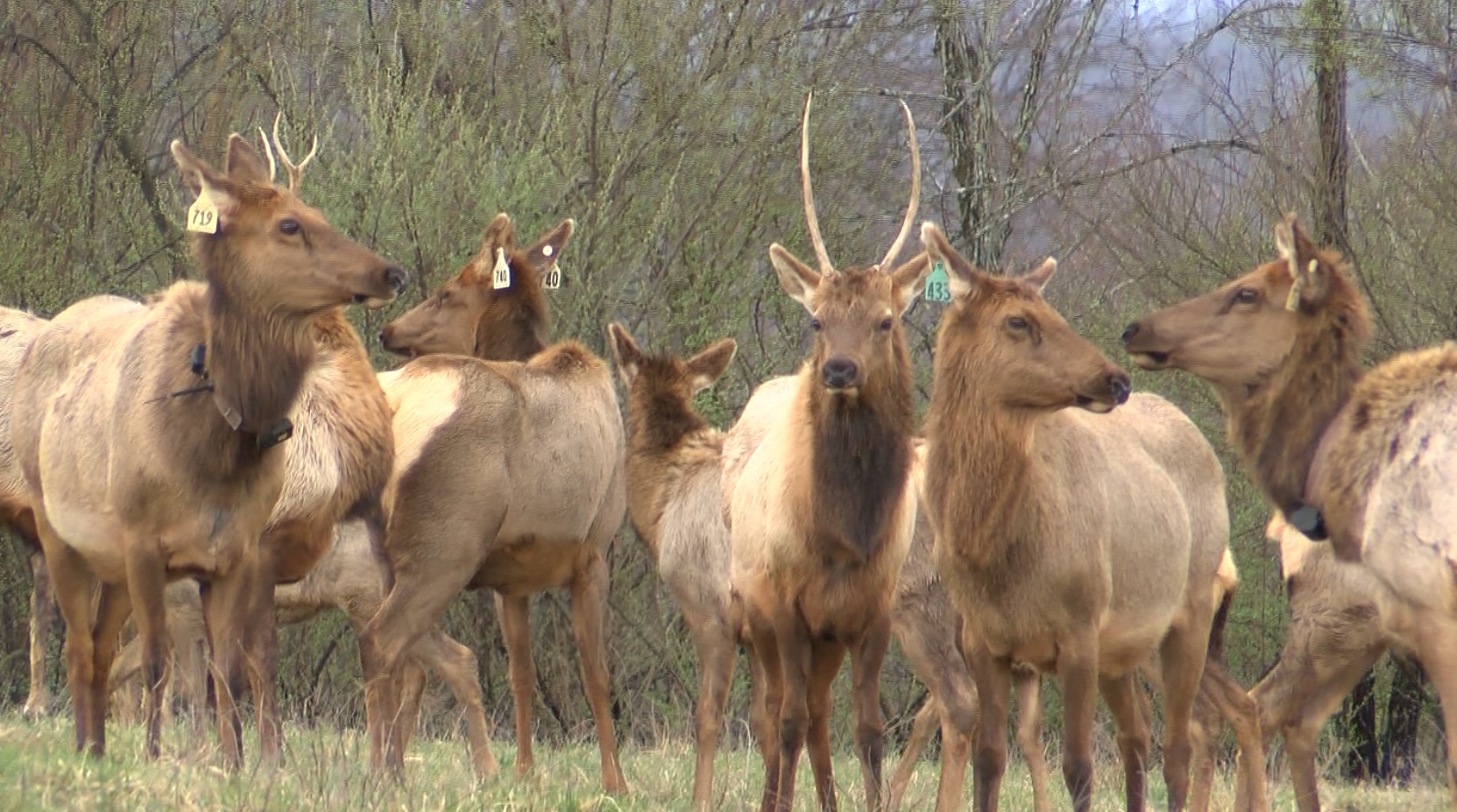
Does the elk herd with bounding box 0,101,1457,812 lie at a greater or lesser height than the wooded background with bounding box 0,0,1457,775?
lesser

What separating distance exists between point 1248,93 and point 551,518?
31.1 feet

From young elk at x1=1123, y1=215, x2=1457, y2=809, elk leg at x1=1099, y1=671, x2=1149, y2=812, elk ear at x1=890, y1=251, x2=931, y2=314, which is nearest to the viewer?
young elk at x1=1123, y1=215, x2=1457, y2=809

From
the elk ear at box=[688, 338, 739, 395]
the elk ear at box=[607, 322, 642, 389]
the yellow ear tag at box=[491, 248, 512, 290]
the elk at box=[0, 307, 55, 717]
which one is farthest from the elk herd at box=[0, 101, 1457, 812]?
the elk at box=[0, 307, 55, 717]

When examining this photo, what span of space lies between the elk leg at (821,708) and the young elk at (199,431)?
7.08 ft

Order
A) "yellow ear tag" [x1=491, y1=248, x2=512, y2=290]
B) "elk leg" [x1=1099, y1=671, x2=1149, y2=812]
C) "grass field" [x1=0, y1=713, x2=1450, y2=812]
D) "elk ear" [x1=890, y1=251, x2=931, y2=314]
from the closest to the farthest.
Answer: "grass field" [x1=0, y1=713, x2=1450, y2=812] < "elk leg" [x1=1099, y1=671, x2=1149, y2=812] < "elk ear" [x1=890, y1=251, x2=931, y2=314] < "yellow ear tag" [x1=491, y1=248, x2=512, y2=290]

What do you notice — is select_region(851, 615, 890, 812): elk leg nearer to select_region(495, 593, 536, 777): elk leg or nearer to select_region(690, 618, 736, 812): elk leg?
select_region(690, 618, 736, 812): elk leg

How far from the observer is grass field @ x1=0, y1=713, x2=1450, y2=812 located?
5688 millimetres

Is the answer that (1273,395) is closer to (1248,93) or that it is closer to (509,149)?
(509,149)

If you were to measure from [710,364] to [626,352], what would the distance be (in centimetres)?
46

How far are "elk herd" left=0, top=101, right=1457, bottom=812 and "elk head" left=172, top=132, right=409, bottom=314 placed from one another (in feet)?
0.04

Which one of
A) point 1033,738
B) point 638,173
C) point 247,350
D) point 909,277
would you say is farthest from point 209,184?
point 638,173

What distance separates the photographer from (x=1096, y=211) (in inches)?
650

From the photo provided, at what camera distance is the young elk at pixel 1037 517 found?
6824 mm

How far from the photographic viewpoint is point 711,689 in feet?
28.6
